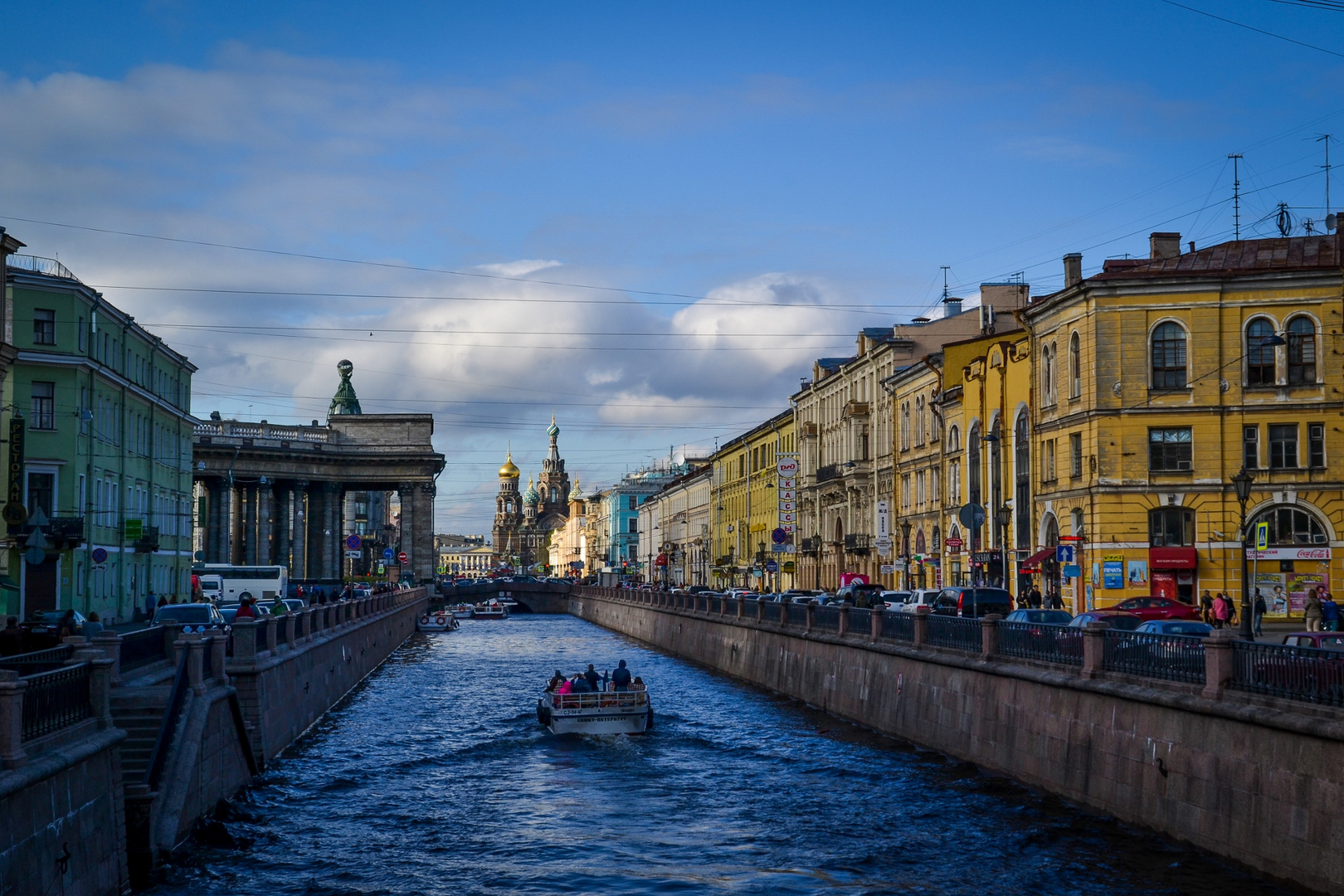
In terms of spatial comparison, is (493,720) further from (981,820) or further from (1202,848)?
(1202,848)

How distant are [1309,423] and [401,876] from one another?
3377 cm

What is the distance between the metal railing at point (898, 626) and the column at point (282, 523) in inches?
3420

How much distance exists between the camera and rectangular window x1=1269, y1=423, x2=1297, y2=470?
45031 millimetres

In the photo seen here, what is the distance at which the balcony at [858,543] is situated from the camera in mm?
72812

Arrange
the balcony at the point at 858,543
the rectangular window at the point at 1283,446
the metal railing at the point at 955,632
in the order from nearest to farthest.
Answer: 1. the metal railing at the point at 955,632
2. the rectangular window at the point at 1283,446
3. the balcony at the point at 858,543

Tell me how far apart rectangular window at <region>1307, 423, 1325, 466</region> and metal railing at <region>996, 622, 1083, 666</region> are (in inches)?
845

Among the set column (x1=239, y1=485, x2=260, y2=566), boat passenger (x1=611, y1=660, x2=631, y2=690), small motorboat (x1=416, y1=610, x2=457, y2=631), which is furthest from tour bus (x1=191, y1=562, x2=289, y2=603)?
boat passenger (x1=611, y1=660, x2=631, y2=690)

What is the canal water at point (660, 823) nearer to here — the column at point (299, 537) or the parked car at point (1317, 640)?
the parked car at point (1317, 640)

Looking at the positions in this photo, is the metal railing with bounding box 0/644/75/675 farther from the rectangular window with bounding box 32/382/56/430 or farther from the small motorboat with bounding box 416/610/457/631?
the small motorboat with bounding box 416/610/457/631

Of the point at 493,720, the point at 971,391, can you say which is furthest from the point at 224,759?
the point at 971,391

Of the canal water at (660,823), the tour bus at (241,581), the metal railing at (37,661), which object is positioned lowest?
the canal water at (660,823)

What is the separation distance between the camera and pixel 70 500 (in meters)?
55.5

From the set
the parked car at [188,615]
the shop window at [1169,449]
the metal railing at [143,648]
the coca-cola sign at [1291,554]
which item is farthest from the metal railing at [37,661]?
the coca-cola sign at [1291,554]

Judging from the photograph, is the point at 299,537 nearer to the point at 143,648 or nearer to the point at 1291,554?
the point at 1291,554
